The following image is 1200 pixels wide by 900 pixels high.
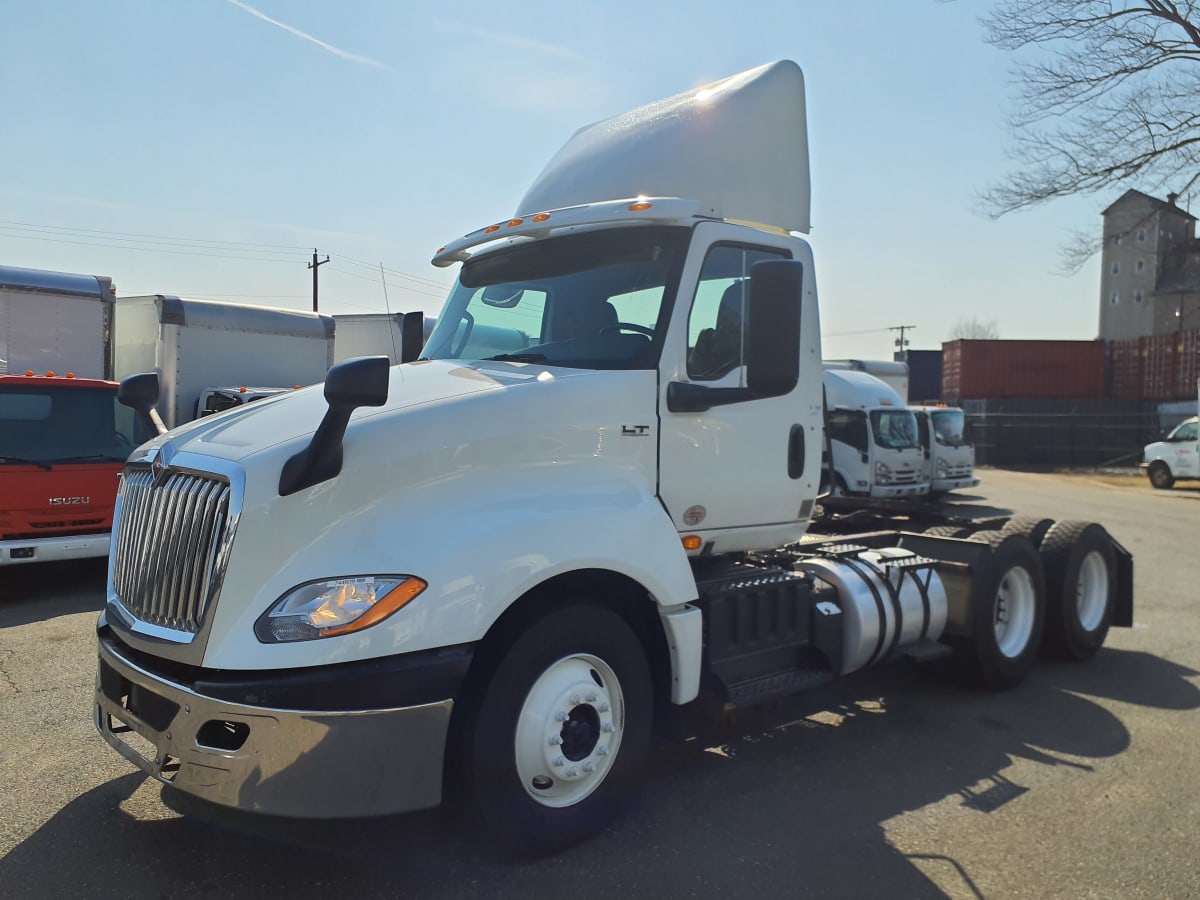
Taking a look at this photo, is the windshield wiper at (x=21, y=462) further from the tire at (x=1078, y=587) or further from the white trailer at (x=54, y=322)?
the tire at (x=1078, y=587)

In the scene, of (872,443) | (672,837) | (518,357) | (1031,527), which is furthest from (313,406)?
(872,443)

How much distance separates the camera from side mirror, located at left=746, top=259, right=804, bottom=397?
13.1 ft

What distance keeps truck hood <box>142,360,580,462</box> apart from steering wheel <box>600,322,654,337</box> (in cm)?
34

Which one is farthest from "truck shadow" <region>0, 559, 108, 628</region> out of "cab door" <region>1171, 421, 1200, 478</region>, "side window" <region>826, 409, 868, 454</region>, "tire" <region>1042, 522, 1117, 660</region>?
"cab door" <region>1171, 421, 1200, 478</region>

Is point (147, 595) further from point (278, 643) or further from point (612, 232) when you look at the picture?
point (612, 232)

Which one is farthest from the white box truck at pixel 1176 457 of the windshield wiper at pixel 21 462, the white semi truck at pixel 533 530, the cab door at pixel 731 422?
the windshield wiper at pixel 21 462

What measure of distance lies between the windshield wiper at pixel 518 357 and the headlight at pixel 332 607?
149 centimetres

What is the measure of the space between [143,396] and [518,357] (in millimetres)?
2066

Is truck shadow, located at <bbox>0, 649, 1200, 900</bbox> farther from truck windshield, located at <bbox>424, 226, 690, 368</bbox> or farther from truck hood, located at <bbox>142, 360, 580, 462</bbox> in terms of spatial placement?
truck windshield, located at <bbox>424, 226, 690, 368</bbox>

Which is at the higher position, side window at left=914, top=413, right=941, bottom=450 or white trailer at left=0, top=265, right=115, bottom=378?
white trailer at left=0, top=265, right=115, bottom=378

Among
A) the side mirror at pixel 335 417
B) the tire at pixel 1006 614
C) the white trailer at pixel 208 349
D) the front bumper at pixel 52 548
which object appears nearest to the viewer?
the side mirror at pixel 335 417

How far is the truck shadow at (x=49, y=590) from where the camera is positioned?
26.5 ft

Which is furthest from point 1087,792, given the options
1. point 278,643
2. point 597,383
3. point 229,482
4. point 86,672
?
point 86,672

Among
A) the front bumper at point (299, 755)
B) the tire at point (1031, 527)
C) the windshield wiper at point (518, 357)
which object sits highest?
the windshield wiper at point (518, 357)
